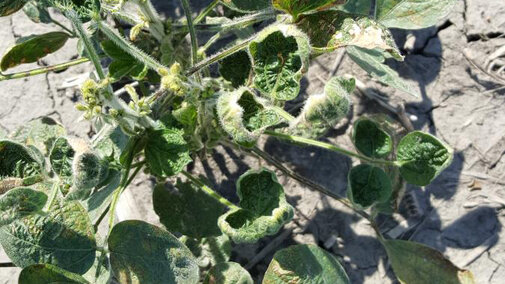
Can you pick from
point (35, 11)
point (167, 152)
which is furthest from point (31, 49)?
point (167, 152)

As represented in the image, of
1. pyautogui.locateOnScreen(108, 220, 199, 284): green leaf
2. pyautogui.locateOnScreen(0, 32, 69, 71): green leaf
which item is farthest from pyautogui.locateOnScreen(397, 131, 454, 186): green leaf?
pyautogui.locateOnScreen(0, 32, 69, 71): green leaf

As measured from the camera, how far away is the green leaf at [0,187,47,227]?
151cm

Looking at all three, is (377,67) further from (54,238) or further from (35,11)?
(35,11)

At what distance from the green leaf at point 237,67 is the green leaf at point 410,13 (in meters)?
0.48

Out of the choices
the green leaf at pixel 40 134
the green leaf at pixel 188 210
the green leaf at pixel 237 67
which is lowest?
the green leaf at pixel 188 210

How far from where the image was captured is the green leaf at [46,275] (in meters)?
1.55

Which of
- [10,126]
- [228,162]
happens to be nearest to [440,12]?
[228,162]

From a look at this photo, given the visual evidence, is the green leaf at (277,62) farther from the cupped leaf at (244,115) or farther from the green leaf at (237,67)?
the green leaf at (237,67)

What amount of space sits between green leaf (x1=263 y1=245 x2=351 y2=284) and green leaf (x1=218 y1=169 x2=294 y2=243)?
12 centimetres

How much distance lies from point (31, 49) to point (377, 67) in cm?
118

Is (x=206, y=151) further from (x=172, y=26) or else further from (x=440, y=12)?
(x=440, y=12)

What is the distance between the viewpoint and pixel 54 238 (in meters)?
1.64

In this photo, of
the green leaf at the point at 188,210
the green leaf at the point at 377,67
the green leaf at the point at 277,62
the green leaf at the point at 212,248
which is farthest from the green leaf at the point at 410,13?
the green leaf at the point at 212,248

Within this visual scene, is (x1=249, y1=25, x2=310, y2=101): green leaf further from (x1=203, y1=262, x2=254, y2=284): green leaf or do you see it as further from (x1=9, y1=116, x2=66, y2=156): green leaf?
(x1=9, y1=116, x2=66, y2=156): green leaf
